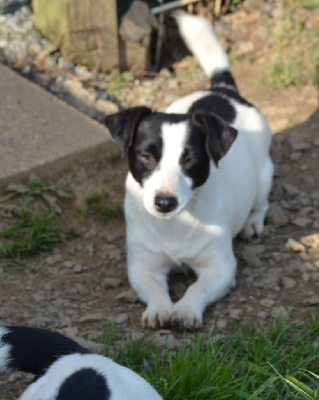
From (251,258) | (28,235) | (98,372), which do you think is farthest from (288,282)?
(98,372)

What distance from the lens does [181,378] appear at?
320cm

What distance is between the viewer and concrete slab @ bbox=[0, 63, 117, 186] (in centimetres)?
550

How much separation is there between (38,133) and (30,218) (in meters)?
0.96

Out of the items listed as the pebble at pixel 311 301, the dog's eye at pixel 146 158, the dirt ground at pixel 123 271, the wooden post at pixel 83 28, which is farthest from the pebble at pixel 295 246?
the wooden post at pixel 83 28

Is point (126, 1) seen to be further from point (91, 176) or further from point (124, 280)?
point (124, 280)

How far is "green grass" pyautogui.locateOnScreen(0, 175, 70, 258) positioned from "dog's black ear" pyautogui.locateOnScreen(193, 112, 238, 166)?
4.65 ft

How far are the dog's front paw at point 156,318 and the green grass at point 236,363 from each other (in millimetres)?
211

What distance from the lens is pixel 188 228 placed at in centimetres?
451

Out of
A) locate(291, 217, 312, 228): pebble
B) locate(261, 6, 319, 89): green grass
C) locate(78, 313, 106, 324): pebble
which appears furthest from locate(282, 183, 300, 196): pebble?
locate(78, 313, 106, 324): pebble

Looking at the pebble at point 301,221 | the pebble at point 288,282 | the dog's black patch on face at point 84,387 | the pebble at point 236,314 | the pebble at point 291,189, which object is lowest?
the pebble at point 291,189

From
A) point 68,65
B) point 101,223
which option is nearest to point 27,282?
point 101,223

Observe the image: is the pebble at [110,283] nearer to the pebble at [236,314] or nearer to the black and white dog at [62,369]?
the pebble at [236,314]

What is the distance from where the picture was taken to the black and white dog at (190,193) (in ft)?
13.4

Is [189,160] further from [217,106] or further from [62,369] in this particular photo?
[62,369]
